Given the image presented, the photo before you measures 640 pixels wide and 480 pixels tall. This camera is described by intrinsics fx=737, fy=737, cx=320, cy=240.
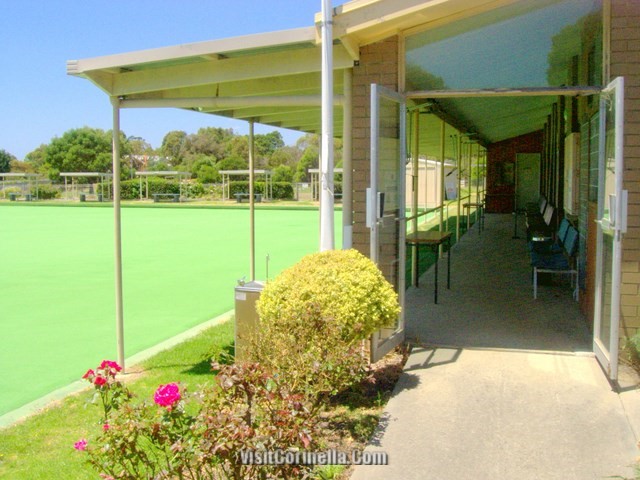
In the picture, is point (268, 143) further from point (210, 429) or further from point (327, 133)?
point (210, 429)

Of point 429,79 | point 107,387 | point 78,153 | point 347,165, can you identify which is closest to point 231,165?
point 78,153

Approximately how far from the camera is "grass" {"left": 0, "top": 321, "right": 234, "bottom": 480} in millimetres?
4694

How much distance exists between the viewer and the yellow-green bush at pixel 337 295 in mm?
5000

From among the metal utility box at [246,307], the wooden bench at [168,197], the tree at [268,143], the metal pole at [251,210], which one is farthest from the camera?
the tree at [268,143]

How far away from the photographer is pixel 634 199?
233 inches

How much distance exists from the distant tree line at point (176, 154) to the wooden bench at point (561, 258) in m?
42.6

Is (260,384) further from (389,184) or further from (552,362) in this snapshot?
(552,362)

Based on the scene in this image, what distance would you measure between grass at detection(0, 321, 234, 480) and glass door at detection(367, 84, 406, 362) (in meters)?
1.57

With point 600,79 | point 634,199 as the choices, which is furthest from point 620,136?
point 600,79

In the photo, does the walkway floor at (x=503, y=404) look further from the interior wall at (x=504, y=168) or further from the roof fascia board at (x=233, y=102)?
the interior wall at (x=504, y=168)

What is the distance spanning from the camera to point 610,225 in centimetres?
548

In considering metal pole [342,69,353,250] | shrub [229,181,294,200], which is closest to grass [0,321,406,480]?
metal pole [342,69,353,250]

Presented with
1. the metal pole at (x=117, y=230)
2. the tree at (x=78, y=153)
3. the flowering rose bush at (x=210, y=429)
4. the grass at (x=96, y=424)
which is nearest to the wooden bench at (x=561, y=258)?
the grass at (x=96, y=424)

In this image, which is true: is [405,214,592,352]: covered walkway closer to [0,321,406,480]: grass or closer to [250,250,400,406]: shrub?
[0,321,406,480]: grass
